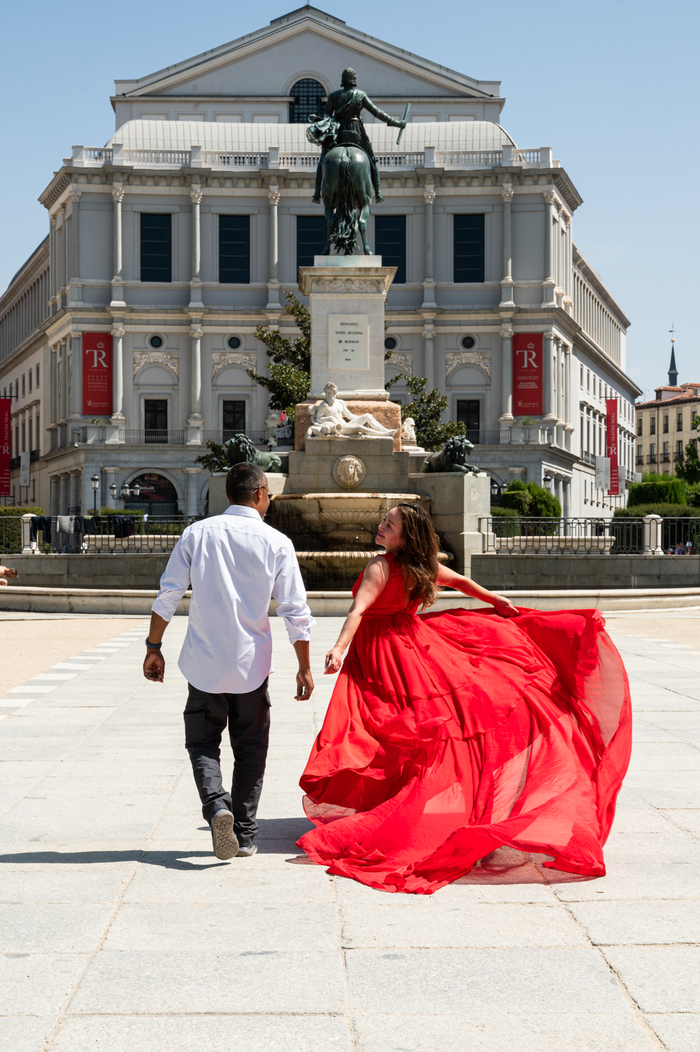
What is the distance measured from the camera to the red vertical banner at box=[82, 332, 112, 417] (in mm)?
75750

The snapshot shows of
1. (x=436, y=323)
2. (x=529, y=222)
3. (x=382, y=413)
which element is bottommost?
(x=382, y=413)

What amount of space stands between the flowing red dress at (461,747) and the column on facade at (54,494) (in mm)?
77854

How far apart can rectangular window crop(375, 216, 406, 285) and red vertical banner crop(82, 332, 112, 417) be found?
58.6 feet

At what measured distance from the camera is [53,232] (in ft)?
276

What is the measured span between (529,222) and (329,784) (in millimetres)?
75218

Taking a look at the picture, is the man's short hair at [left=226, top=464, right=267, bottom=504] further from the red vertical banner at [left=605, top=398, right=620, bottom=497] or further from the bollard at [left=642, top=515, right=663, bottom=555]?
the red vertical banner at [left=605, top=398, right=620, bottom=497]

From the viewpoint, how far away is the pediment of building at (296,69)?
81.6 meters

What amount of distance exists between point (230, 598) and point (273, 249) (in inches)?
2886

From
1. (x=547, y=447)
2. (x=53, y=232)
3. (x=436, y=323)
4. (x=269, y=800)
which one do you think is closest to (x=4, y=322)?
(x=53, y=232)

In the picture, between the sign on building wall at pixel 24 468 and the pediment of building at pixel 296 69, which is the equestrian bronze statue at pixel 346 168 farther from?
the sign on building wall at pixel 24 468

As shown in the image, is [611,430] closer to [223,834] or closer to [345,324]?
[345,324]

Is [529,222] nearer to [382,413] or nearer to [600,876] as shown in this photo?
[382,413]

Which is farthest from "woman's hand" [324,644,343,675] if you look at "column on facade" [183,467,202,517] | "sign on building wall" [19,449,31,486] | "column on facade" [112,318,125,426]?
"sign on building wall" [19,449,31,486]

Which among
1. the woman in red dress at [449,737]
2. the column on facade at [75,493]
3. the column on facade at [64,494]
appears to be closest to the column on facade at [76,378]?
the column on facade at [75,493]
